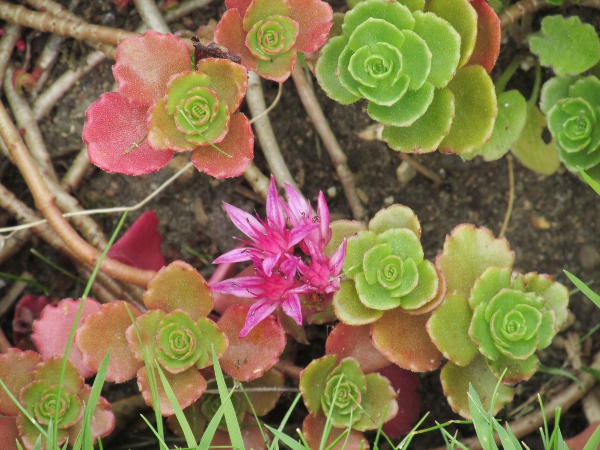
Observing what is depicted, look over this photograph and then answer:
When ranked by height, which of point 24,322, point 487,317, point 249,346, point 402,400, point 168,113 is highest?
point 168,113

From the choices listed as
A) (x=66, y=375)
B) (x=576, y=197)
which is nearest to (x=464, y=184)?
(x=576, y=197)

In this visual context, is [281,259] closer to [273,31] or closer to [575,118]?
[273,31]

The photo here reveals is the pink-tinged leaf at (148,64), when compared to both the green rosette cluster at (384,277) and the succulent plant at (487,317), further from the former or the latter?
the succulent plant at (487,317)

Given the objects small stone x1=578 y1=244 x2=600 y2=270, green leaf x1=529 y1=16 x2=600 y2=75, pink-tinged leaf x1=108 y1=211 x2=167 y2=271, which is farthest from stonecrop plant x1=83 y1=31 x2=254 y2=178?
small stone x1=578 y1=244 x2=600 y2=270

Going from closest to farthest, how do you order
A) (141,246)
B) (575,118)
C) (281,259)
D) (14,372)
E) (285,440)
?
1. (285,440)
2. (281,259)
3. (14,372)
4. (575,118)
5. (141,246)

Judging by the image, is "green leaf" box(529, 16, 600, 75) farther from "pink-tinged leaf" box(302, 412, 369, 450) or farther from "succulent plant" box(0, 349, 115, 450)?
"succulent plant" box(0, 349, 115, 450)

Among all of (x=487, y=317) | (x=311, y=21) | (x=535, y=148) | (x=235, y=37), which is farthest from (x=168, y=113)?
(x=535, y=148)
